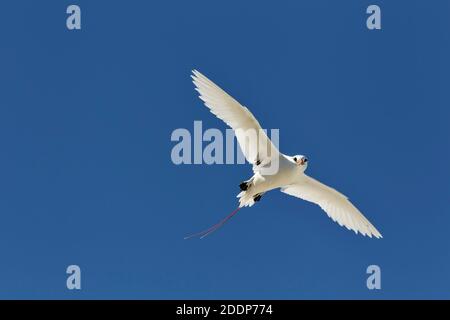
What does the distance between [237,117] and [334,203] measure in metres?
4.34

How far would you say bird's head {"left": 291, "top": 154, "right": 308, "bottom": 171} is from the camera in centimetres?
1691

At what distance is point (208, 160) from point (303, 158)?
102 inches

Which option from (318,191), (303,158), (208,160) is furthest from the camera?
(318,191)

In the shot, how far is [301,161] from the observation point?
1692 cm

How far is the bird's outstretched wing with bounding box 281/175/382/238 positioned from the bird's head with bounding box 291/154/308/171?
1.25 metres

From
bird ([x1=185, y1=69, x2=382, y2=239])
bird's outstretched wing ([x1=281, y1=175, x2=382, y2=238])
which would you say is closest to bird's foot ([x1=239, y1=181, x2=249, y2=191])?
bird ([x1=185, y1=69, x2=382, y2=239])

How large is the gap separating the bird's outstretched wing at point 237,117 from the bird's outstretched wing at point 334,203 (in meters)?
2.12

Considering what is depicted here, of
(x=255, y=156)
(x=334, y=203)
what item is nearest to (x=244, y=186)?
(x=255, y=156)

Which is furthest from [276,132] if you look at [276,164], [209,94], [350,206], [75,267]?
[75,267]

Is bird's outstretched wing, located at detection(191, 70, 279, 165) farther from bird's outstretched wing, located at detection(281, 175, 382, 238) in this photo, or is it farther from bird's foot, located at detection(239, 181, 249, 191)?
bird's outstretched wing, located at detection(281, 175, 382, 238)

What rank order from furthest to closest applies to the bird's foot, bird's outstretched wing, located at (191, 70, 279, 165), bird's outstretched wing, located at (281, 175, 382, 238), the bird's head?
bird's outstretched wing, located at (281, 175, 382, 238)
the bird's head
the bird's foot
bird's outstretched wing, located at (191, 70, 279, 165)

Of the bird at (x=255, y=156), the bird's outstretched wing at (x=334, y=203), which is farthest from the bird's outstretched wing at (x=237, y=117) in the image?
the bird's outstretched wing at (x=334, y=203)

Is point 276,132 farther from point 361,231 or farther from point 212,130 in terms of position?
point 361,231

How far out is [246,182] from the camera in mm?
16500
